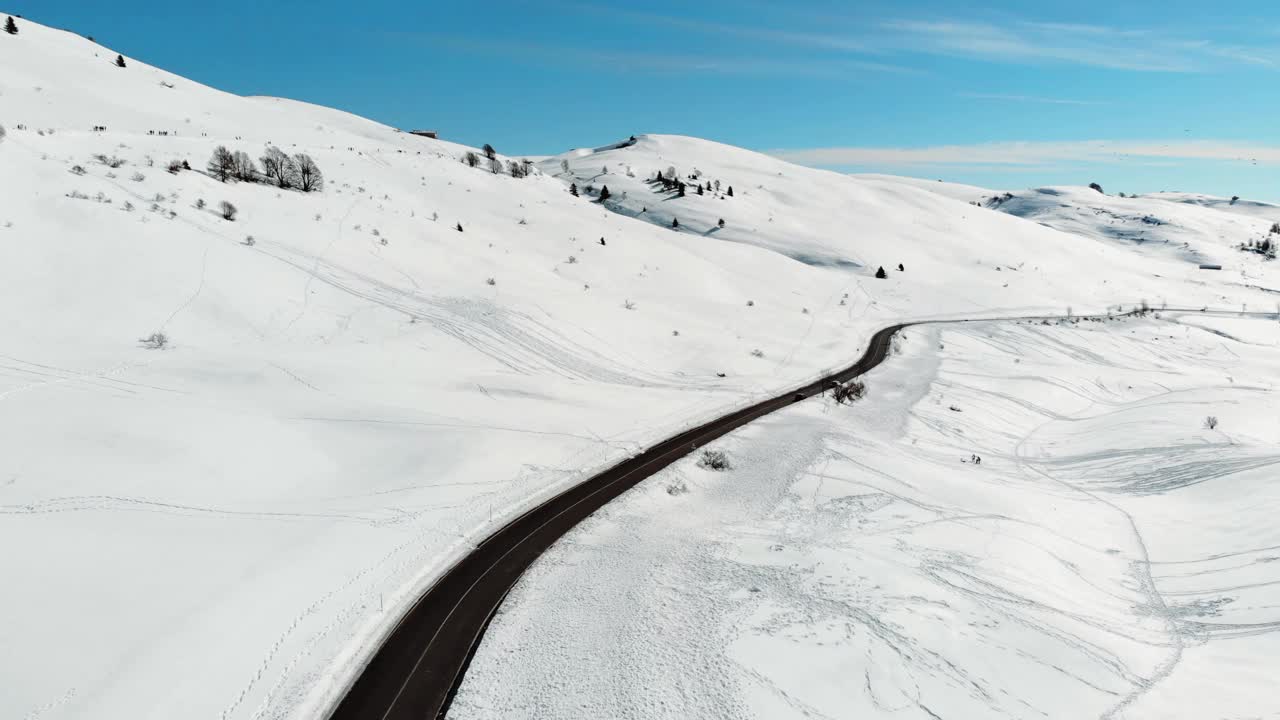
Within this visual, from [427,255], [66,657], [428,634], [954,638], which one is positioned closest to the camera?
[66,657]

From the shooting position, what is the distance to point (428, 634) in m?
14.4

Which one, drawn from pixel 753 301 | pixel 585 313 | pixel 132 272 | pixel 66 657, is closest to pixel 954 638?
pixel 66 657

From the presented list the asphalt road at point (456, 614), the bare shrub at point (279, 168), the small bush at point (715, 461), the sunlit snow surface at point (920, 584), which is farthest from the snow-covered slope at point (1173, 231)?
the bare shrub at point (279, 168)

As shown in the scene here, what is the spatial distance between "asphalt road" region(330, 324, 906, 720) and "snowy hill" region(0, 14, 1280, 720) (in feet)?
2.21

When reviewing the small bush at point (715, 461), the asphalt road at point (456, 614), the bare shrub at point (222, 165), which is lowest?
the asphalt road at point (456, 614)

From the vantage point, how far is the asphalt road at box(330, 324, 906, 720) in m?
12.5

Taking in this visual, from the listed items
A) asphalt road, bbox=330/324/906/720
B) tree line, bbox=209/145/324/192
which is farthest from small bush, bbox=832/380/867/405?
tree line, bbox=209/145/324/192

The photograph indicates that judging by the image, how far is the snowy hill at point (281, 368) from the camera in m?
13.4

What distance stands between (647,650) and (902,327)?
169 ft

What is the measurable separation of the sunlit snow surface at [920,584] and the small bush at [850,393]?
426 centimetres

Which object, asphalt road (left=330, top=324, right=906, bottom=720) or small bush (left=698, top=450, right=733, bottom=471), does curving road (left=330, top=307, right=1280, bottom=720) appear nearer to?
asphalt road (left=330, top=324, right=906, bottom=720)

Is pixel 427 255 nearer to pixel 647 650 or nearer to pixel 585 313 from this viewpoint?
pixel 585 313

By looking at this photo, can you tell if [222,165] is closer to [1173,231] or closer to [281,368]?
[281,368]

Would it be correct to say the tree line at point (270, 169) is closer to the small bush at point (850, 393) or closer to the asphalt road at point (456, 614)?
the asphalt road at point (456, 614)
